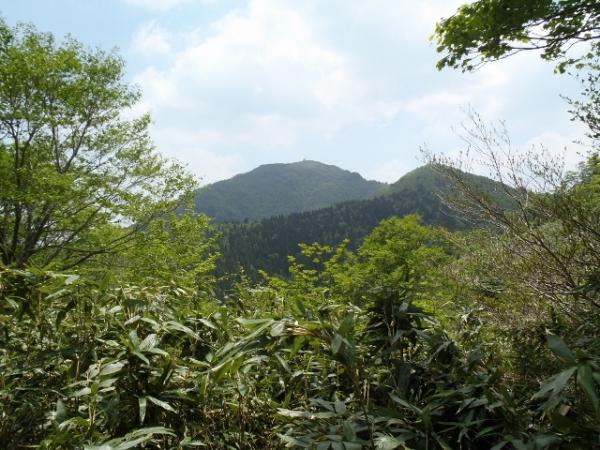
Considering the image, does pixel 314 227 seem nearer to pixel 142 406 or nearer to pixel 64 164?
pixel 64 164

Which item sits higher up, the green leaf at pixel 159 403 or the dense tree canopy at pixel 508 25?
the dense tree canopy at pixel 508 25

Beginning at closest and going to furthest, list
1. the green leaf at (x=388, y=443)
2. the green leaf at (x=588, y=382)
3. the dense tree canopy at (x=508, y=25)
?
the green leaf at (x=588, y=382)
the green leaf at (x=388, y=443)
the dense tree canopy at (x=508, y=25)

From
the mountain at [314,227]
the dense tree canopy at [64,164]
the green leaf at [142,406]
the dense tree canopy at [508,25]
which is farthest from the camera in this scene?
the mountain at [314,227]

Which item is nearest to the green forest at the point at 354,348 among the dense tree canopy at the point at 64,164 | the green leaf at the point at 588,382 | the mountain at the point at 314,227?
the green leaf at the point at 588,382

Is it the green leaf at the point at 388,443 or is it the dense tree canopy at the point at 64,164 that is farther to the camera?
the dense tree canopy at the point at 64,164

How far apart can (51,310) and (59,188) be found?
1330 centimetres

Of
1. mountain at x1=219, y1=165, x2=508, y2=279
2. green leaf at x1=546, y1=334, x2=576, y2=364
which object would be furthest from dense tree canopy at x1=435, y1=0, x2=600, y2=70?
mountain at x1=219, y1=165, x2=508, y2=279

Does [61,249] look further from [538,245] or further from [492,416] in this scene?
[492,416]

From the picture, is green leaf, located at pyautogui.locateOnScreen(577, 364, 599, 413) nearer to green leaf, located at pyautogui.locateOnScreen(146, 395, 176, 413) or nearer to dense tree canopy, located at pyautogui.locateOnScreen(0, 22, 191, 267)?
green leaf, located at pyautogui.locateOnScreen(146, 395, 176, 413)

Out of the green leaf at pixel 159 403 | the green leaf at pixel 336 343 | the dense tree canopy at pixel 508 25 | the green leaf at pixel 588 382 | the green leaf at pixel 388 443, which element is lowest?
the green leaf at pixel 388 443

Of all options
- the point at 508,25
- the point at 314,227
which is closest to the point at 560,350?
the point at 508,25

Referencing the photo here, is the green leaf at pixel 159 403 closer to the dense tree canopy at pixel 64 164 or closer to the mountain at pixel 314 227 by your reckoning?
the dense tree canopy at pixel 64 164

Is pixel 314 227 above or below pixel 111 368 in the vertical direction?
above

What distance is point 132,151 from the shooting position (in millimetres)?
17156
